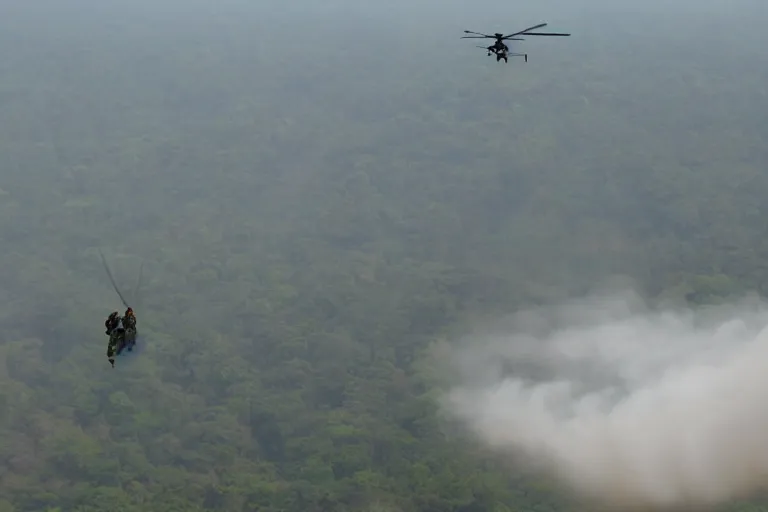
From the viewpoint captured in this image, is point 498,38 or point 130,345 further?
point 130,345

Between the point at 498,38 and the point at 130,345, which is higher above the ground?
the point at 498,38
